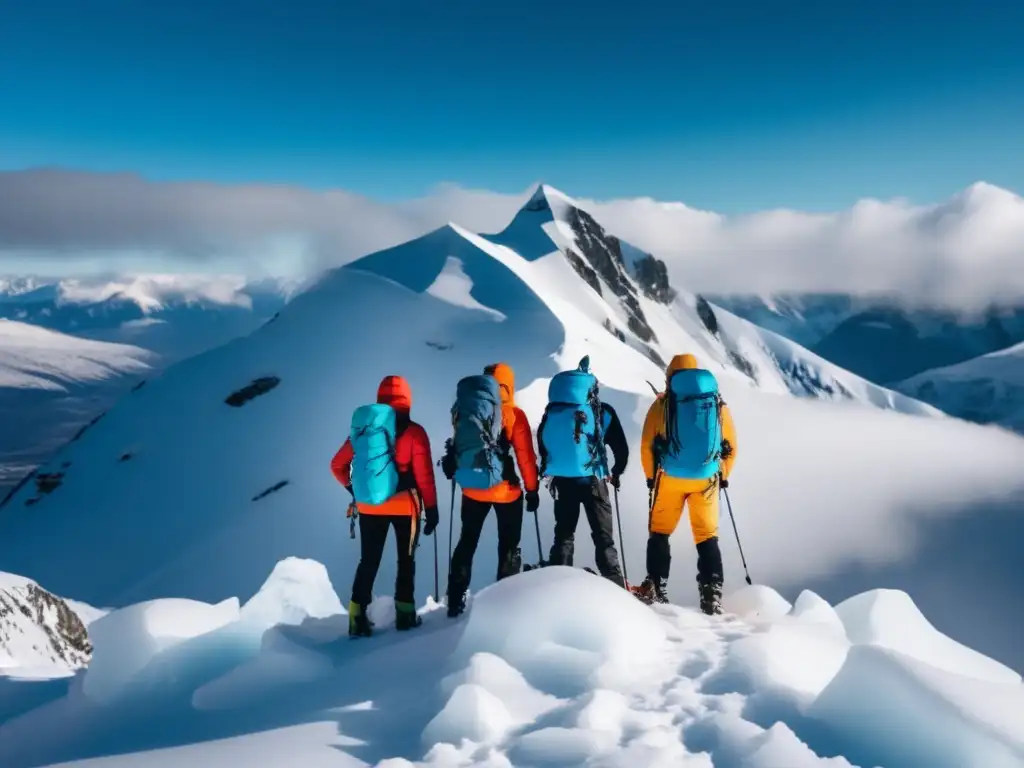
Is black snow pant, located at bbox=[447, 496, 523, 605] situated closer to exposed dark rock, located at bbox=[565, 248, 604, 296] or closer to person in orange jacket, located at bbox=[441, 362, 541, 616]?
person in orange jacket, located at bbox=[441, 362, 541, 616]

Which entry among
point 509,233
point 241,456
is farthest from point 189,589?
point 509,233

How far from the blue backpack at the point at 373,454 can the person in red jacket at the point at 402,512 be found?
114 mm

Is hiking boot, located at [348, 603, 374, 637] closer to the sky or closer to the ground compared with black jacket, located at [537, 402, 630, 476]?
closer to the ground

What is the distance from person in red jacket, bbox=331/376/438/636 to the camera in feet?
25.1

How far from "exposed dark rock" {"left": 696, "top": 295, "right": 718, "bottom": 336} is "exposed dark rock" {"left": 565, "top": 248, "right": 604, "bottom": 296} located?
75.7 meters

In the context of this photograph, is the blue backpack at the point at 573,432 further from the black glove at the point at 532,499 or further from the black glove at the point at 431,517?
the black glove at the point at 431,517

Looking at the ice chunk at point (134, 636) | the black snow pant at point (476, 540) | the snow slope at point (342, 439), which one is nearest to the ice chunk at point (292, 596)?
the ice chunk at point (134, 636)

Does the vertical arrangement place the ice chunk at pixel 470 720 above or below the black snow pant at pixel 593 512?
below

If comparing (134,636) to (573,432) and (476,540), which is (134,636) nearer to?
(476,540)

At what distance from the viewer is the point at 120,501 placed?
112ft

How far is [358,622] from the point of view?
25.5ft

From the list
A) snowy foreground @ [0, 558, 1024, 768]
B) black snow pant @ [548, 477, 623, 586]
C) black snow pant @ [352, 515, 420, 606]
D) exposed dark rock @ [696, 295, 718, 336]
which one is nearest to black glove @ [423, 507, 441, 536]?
black snow pant @ [352, 515, 420, 606]

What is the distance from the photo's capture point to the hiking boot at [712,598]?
7.96 m

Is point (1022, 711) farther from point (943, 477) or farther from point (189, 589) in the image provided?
point (943, 477)
